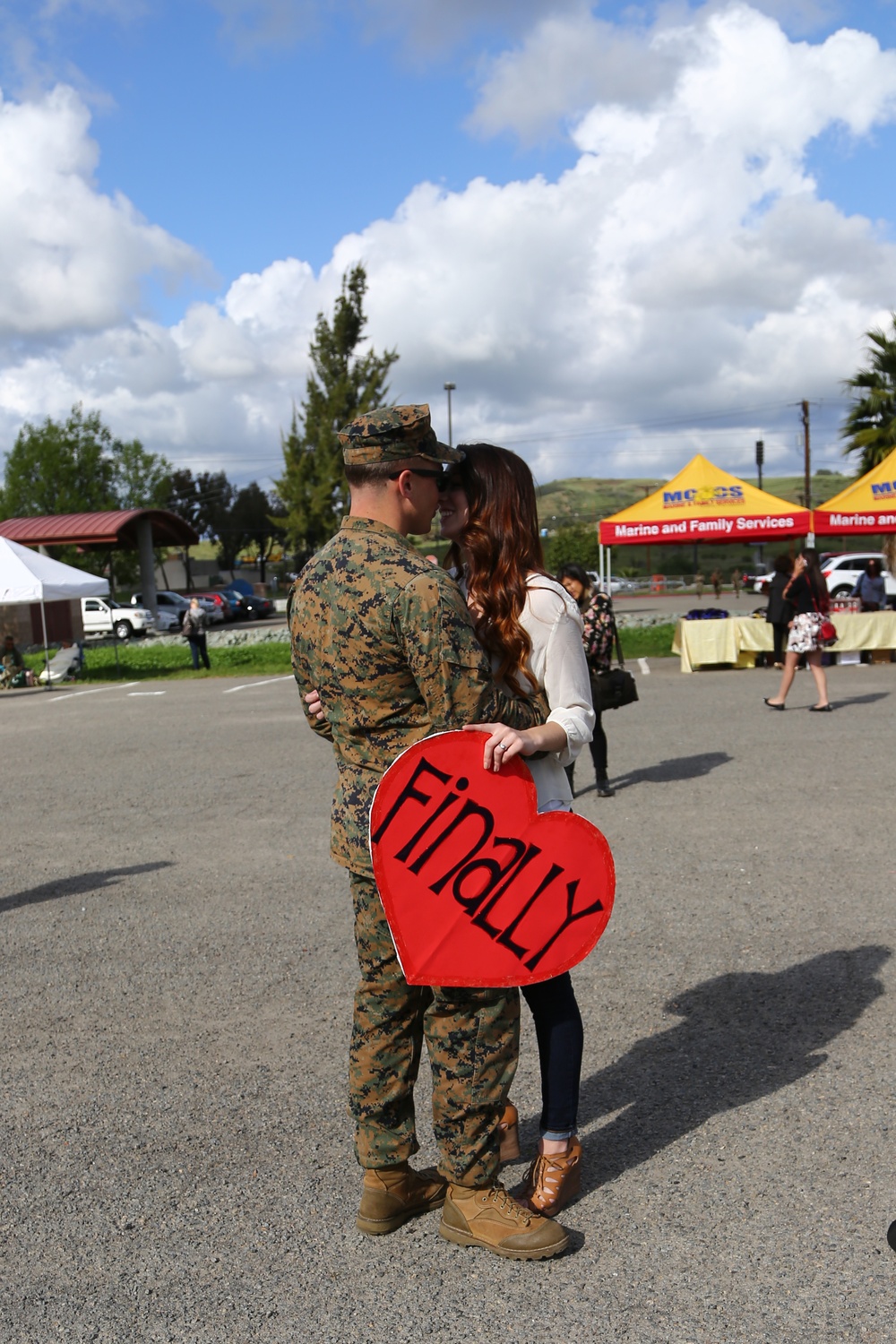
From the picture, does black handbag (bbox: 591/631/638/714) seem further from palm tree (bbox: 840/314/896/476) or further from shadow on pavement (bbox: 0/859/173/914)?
palm tree (bbox: 840/314/896/476)

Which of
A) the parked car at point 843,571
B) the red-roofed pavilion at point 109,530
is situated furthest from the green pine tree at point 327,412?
the parked car at point 843,571

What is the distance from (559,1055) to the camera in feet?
9.76

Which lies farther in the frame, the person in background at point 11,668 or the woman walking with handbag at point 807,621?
the person in background at point 11,668

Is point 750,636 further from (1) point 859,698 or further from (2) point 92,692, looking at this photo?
(2) point 92,692

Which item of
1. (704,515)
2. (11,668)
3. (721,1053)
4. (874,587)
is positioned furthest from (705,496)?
(721,1053)

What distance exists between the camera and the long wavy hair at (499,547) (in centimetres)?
283

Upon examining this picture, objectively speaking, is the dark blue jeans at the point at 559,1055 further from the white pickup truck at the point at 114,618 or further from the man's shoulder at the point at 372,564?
the white pickup truck at the point at 114,618

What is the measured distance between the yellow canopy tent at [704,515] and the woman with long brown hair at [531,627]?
1739 cm

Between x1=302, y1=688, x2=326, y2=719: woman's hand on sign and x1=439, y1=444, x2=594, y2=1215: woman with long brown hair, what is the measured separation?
1.46 ft

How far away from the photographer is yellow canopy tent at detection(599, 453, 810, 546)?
20203mm

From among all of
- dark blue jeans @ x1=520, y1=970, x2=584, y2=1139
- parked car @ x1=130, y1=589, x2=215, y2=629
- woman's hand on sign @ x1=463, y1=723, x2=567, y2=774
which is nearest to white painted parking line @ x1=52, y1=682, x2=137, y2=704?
dark blue jeans @ x1=520, y1=970, x2=584, y2=1139

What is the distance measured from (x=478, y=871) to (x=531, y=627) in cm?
60

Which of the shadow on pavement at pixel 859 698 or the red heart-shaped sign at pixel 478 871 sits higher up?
the red heart-shaped sign at pixel 478 871

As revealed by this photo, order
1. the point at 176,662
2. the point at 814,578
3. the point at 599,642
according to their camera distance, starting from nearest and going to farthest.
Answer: the point at 599,642 → the point at 814,578 → the point at 176,662
